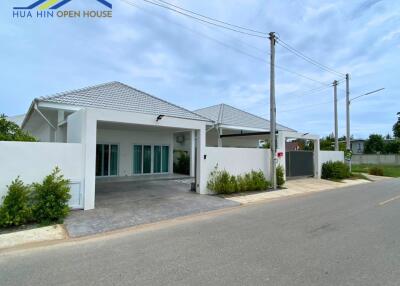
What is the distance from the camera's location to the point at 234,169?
13516 millimetres

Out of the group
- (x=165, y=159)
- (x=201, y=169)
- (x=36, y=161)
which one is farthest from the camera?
(x=165, y=159)

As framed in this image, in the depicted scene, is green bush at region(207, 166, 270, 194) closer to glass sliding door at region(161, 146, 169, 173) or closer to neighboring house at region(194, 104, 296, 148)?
neighboring house at region(194, 104, 296, 148)

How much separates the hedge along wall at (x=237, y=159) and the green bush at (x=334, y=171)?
309 inches

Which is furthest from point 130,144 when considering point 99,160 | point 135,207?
point 135,207

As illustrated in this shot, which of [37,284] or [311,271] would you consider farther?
[311,271]

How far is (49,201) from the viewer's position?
293 inches

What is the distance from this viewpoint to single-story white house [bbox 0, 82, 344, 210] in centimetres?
834

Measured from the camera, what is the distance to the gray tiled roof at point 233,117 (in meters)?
20.3

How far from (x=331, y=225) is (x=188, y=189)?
7.50 m

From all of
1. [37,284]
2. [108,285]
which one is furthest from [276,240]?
[37,284]

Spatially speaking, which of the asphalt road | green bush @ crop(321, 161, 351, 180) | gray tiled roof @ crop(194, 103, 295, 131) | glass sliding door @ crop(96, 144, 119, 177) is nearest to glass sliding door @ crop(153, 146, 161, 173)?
glass sliding door @ crop(96, 144, 119, 177)

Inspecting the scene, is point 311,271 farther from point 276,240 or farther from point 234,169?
point 234,169

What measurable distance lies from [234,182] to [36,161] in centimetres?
819

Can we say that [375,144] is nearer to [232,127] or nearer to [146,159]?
[232,127]
